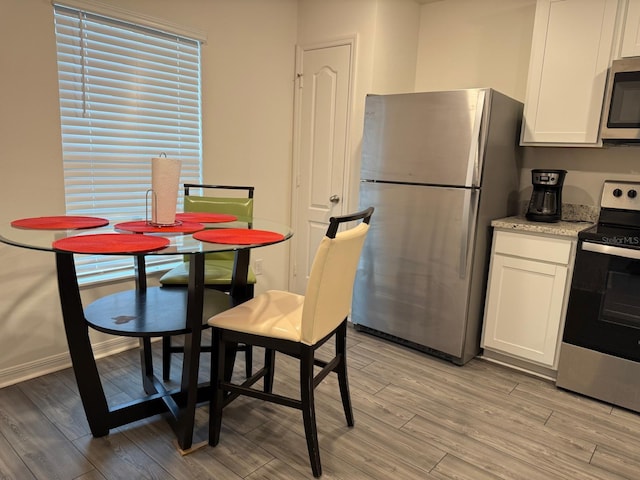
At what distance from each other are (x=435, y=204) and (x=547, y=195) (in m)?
0.69

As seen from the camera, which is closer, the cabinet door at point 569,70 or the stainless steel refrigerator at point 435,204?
the cabinet door at point 569,70

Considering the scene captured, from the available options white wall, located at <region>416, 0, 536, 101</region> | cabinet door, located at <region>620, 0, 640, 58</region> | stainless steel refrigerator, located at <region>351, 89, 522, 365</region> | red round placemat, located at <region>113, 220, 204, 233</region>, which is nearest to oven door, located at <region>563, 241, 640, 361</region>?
stainless steel refrigerator, located at <region>351, 89, 522, 365</region>

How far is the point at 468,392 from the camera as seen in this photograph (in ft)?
7.90

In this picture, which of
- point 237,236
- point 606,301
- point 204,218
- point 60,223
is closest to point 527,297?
point 606,301

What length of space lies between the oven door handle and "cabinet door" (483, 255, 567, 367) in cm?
18

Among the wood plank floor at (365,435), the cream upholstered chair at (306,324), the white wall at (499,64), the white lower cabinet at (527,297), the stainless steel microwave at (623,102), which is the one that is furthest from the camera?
the white wall at (499,64)

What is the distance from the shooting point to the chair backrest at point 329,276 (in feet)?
5.16

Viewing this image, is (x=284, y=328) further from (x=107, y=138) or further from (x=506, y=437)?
(x=107, y=138)

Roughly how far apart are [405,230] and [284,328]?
4.46 ft

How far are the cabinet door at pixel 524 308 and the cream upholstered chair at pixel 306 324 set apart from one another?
4.07ft

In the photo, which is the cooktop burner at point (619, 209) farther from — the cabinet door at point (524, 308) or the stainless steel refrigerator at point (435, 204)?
the stainless steel refrigerator at point (435, 204)

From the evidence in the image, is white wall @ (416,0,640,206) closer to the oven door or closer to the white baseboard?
the oven door

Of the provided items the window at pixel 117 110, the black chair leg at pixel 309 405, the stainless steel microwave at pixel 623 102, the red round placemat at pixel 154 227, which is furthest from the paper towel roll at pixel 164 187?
the stainless steel microwave at pixel 623 102

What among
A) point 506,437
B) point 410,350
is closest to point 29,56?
point 410,350
